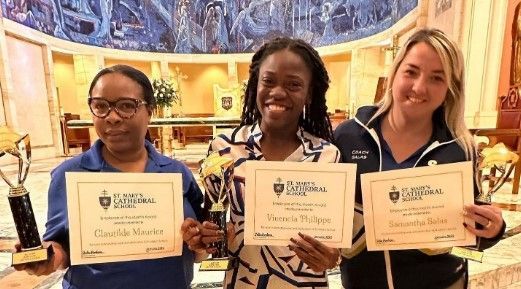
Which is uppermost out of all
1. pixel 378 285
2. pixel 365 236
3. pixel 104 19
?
pixel 104 19

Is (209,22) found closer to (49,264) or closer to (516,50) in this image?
(516,50)

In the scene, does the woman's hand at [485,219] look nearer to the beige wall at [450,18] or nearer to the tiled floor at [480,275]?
the tiled floor at [480,275]

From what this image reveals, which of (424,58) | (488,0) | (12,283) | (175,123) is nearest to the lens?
(424,58)

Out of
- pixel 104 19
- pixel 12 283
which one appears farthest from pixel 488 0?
pixel 104 19

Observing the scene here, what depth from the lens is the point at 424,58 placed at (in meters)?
1.23

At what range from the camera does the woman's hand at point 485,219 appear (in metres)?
1.10

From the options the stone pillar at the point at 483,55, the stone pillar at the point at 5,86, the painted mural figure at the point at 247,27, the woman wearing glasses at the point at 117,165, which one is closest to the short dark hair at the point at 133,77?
the woman wearing glasses at the point at 117,165

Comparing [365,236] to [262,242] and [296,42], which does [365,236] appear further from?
[296,42]

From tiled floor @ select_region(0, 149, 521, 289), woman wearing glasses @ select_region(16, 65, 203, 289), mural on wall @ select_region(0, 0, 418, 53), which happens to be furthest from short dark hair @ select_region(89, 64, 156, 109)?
mural on wall @ select_region(0, 0, 418, 53)

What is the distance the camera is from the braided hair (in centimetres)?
133

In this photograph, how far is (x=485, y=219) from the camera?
112 cm

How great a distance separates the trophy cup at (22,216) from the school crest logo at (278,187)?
691 millimetres

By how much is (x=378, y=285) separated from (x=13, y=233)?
3532 mm

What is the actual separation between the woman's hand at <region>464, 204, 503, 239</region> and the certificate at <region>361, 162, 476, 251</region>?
0.02 meters
